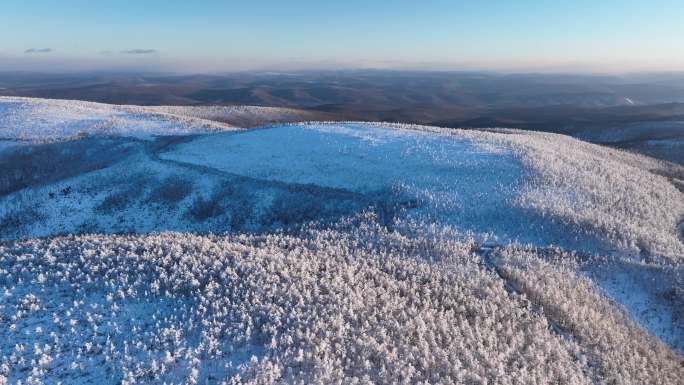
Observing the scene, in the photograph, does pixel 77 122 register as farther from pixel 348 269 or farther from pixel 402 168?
pixel 348 269

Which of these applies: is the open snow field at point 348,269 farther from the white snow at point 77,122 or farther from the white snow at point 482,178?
the white snow at point 77,122

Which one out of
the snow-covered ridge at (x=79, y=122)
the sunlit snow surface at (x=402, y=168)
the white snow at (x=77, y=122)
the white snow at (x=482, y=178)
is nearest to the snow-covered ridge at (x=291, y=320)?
the sunlit snow surface at (x=402, y=168)

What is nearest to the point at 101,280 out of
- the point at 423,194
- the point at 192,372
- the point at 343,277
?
the point at 192,372

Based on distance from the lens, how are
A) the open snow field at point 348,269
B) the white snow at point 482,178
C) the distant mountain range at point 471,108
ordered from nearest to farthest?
1. the open snow field at point 348,269
2. the white snow at point 482,178
3. the distant mountain range at point 471,108

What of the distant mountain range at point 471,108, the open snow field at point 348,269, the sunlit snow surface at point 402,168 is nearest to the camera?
the open snow field at point 348,269

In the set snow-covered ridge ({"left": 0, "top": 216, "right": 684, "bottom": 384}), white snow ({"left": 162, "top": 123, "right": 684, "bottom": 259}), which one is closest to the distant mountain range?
white snow ({"left": 162, "top": 123, "right": 684, "bottom": 259})

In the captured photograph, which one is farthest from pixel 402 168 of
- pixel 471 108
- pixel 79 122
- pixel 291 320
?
pixel 471 108

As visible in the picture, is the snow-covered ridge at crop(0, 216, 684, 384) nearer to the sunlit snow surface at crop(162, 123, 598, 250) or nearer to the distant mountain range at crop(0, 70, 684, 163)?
the sunlit snow surface at crop(162, 123, 598, 250)

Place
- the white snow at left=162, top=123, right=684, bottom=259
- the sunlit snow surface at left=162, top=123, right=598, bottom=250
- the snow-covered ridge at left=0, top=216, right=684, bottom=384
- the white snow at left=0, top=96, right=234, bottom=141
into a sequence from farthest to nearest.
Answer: the white snow at left=0, top=96, right=234, bottom=141 → the sunlit snow surface at left=162, top=123, right=598, bottom=250 → the white snow at left=162, top=123, right=684, bottom=259 → the snow-covered ridge at left=0, top=216, right=684, bottom=384
